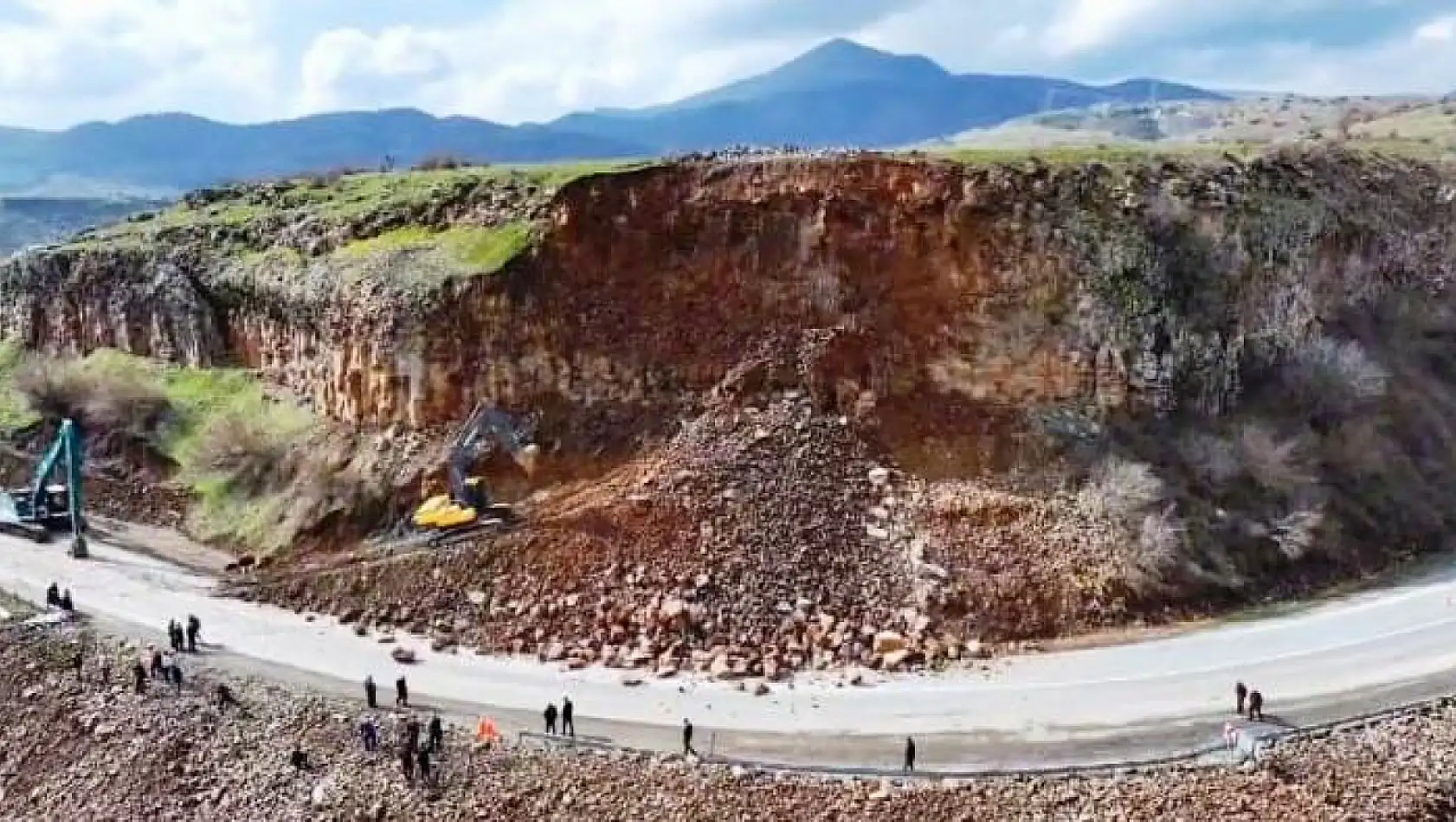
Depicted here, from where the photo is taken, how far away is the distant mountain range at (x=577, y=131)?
506ft

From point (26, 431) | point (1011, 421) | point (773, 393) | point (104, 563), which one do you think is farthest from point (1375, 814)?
point (26, 431)

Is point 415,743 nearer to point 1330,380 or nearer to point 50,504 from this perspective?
point 50,504

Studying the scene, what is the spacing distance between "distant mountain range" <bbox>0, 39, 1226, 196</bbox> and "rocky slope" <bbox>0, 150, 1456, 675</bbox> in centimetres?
10890

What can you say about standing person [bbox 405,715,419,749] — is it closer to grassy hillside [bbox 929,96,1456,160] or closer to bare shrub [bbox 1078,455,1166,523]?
bare shrub [bbox 1078,455,1166,523]

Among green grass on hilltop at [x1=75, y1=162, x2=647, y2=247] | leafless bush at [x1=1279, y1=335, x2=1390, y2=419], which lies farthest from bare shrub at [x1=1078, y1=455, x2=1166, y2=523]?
green grass on hilltop at [x1=75, y1=162, x2=647, y2=247]

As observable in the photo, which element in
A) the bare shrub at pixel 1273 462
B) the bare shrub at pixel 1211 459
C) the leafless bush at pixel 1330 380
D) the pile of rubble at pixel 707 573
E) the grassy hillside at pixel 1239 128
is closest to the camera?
the pile of rubble at pixel 707 573

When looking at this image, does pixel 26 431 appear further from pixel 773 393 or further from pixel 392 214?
pixel 773 393

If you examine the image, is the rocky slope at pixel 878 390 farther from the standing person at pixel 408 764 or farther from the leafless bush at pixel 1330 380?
the standing person at pixel 408 764

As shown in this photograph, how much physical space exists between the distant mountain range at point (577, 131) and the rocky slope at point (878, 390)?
10890 cm

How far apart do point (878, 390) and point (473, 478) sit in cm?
949

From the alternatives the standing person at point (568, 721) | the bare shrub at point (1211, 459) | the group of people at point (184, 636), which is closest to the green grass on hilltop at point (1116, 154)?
the bare shrub at point (1211, 459)

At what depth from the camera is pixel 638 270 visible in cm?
3161

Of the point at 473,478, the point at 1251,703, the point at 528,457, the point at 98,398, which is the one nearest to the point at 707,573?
the point at 528,457

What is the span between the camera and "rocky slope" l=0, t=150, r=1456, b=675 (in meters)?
26.2
